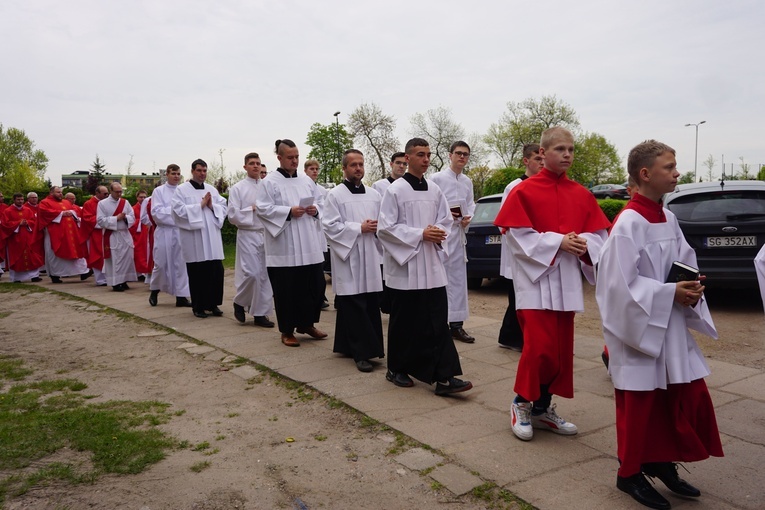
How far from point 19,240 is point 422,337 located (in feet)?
43.3

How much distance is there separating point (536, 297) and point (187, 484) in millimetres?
2323

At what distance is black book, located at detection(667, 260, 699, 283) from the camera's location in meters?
3.09

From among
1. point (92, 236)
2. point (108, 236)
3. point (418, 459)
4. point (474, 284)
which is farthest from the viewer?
point (92, 236)

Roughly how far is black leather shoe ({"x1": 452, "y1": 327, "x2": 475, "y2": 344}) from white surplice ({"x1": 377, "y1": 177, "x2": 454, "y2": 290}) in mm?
1893

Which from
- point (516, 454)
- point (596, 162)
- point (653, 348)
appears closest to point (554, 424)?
point (516, 454)

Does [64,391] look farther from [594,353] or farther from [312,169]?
[312,169]

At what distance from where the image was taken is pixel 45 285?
1417 centimetres

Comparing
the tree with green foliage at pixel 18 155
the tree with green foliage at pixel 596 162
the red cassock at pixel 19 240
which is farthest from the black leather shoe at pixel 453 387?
the tree with green foliage at pixel 18 155

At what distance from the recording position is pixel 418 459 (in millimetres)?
3809

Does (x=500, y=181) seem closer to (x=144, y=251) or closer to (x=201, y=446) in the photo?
(x=144, y=251)

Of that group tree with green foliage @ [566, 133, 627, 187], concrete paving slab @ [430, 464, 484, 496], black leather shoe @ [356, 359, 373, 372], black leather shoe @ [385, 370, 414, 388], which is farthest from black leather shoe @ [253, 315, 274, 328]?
tree with green foliage @ [566, 133, 627, 187]

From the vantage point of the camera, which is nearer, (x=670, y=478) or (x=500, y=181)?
(x=670, y=478)

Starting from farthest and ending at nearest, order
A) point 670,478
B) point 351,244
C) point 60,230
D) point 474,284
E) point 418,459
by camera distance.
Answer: point 60,230
point 474,284
point 351,244
point 418,459
point 670,478

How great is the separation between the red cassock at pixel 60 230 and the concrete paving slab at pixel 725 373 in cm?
1359
